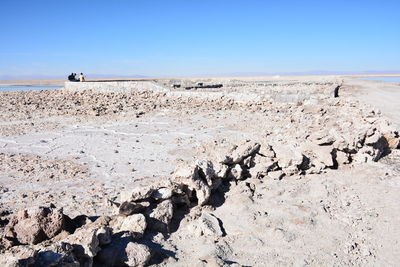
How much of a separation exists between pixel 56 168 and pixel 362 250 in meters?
4.51

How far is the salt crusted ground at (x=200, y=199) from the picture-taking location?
125 inches

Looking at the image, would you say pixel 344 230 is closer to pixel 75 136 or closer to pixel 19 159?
pixel 19 159

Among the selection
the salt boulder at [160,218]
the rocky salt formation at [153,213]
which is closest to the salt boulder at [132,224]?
the rocky salt formation at [153,213]

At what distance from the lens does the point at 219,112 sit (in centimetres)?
1143

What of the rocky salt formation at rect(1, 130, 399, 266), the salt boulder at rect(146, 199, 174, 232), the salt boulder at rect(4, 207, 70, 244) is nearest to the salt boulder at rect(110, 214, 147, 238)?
the rocky salt formation at rect(1, 130, 399, 266)

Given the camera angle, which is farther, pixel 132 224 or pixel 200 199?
pixel 200 199

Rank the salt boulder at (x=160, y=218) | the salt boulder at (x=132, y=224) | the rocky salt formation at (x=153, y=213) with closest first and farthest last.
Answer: the rocky salt formation at (x=153, y=213)
the salt boulder at (x=132, y=224)
the salt boulder at (x=160, y=218)

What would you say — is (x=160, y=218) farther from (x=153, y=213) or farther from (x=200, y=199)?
(x=200, y=199)

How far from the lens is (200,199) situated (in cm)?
409

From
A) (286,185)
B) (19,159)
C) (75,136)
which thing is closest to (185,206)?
(286,185)

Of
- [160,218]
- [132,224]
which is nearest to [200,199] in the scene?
[160,218]

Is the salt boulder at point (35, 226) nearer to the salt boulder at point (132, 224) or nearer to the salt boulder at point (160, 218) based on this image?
the salt boulder at point (132, 224)

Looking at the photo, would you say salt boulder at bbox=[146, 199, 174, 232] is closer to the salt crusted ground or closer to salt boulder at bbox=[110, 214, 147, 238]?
the salt crusted ground

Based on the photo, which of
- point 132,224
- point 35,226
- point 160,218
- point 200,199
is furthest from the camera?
point 200,199
